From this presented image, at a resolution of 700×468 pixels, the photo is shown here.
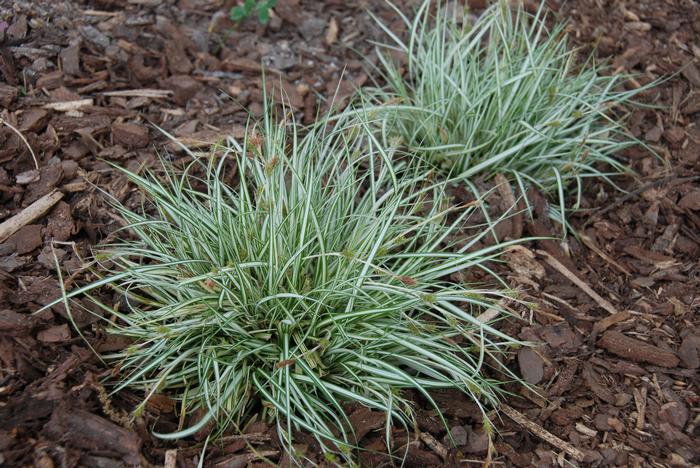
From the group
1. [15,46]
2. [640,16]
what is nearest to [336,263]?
[15,46]

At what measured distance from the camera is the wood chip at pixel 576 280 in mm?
3098

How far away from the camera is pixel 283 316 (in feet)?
8.32

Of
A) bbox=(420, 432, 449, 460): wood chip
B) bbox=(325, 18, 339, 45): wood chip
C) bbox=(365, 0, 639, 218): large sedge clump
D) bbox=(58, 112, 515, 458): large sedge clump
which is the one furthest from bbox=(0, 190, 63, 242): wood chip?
bbox=(325, 18, 339, 45): wood chip

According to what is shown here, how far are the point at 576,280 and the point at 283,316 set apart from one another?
4.88ft

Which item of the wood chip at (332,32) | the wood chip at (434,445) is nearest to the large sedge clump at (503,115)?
the wood chip at (332,32)

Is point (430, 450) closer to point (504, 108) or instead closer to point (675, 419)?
point (675, 419)

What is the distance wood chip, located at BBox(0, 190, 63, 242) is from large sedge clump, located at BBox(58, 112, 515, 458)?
0.34 metres

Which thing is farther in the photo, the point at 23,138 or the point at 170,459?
the point at 23,138

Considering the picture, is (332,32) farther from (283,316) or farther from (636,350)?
(636,350)

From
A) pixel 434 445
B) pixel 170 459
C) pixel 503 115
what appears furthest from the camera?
pixel 503 115

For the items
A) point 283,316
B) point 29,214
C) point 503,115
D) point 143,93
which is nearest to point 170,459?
point 283,316

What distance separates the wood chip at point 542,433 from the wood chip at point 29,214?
6.83 ft

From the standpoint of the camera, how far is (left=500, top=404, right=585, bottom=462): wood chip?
2.54 meters

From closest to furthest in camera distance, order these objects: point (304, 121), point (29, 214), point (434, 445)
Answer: point (434, 445)
point (29, 214)
point (304, 121)
